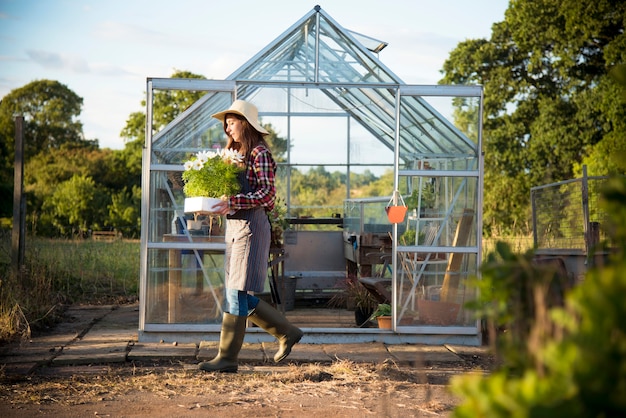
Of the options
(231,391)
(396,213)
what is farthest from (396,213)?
(231,391)

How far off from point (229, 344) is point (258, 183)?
103 cm

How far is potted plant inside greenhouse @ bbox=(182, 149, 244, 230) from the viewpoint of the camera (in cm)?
518

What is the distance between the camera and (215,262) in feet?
22.5

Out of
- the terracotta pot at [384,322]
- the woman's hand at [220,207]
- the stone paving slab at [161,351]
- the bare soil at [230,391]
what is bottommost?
the bare soil at [230,391]

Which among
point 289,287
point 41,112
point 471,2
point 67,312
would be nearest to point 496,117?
point 471,2

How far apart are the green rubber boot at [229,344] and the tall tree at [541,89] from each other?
490 inches

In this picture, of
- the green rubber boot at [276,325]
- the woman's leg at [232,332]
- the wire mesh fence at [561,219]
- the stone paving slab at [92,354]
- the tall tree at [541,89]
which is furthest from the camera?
the tall tree at [541,89]

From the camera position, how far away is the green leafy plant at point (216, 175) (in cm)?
519

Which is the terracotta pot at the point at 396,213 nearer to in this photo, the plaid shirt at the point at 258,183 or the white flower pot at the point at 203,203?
the plaid shirt at the point at 258,183

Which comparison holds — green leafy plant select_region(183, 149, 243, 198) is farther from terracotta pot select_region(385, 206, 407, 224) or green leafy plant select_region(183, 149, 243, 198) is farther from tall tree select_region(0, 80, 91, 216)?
tall tree select_region(0, 80, 91, 216)

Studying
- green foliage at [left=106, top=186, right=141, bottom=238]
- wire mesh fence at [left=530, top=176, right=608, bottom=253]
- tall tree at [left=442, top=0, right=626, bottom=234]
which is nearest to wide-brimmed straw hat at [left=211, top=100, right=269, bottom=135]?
wire mesh fence at [left=530, top=176, right=608, bottom=253]

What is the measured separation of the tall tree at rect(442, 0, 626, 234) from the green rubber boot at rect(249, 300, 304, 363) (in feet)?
39.9

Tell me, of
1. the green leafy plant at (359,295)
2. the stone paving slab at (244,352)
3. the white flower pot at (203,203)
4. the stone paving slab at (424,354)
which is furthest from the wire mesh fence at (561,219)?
the white flower pot at (203,203)

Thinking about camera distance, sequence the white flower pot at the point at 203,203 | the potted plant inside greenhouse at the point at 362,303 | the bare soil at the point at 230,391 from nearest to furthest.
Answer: the bare soil at the point at 230,391 → the white flower pot at the point at 203,203 → the potted plant inside greenhouse at the point at 362,303
